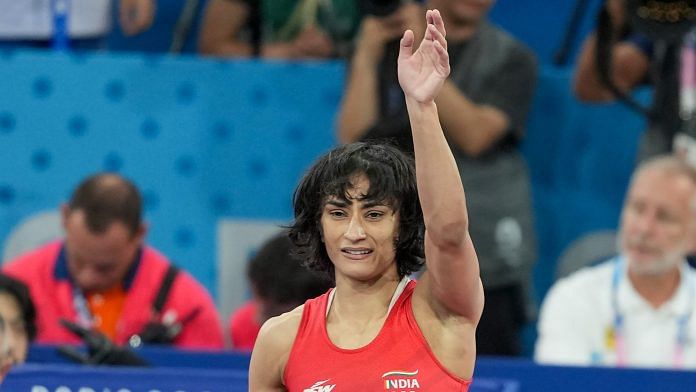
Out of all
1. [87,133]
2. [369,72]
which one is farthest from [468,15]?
[87,133]

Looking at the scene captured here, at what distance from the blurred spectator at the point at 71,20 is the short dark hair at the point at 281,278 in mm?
1585

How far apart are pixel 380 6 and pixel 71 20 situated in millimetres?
1753

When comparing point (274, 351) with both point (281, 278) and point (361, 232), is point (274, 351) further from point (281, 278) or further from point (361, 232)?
point (281, 278)

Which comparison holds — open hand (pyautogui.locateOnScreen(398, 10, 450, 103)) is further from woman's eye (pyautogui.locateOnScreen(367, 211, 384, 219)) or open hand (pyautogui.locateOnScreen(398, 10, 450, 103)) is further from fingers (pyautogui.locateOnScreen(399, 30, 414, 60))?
woman's eye (pyautogui.locateOnScreen(367, 211, 384, 219))

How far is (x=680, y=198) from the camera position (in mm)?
5062

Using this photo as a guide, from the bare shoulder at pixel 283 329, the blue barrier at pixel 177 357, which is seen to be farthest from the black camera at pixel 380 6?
the bare shoulder at pixel 283 329

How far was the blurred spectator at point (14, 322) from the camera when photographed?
→ 415cm

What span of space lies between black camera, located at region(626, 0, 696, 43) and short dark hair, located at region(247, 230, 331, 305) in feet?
4.69

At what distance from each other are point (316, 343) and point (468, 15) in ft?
9.01

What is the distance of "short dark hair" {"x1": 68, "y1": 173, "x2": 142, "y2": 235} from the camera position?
532 cm

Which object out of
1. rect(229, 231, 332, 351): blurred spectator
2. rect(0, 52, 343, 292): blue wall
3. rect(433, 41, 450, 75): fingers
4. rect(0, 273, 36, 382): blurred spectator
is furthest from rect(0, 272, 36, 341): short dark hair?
rect(433, 41, 450, 75): fingers

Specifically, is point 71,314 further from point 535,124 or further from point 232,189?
point 535,124

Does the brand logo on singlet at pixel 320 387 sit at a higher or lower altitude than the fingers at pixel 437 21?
lower

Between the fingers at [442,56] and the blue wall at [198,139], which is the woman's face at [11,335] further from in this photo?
the fingers at [442,56]
